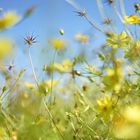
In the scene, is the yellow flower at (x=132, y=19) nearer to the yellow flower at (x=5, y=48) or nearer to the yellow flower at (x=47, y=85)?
the yellow flower at (x=47, y=85)

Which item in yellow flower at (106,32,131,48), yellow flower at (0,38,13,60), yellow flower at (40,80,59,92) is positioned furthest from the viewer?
yellow flower at (106,32,131,48)

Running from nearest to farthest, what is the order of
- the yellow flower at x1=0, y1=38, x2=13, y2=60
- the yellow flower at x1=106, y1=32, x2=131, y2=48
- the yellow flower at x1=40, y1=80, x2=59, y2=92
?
the yellow flower at x1=0, y1=38, x2=13, y2=60, the yellow flower at x1=40, y1=80, x2=59, y2=92, the yellow flower at x1=106, y1=32, x2=131, y2=48

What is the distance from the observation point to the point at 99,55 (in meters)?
1.67

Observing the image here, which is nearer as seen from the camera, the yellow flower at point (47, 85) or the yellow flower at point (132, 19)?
the yellow flower at point (47, 85)

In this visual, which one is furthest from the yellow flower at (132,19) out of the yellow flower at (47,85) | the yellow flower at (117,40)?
the yellow flower at (47,85)

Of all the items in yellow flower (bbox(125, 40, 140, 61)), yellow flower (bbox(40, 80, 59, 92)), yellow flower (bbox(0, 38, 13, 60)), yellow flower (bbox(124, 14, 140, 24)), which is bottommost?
yellow flower (bbox(40, 80, 59, 92))

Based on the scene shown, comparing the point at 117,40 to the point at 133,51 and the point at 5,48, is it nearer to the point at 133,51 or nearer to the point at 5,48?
Answer: the point at 133,51

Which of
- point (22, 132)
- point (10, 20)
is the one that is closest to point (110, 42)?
point (22, 132)

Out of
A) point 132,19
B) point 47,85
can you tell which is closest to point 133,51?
point 132,19

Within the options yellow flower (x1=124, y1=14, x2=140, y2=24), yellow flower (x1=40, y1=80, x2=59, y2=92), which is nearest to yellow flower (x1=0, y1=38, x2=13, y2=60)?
yellow flower (x1=40, y1=80, x2=59, y2=92)

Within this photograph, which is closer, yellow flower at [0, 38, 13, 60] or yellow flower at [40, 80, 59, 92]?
yellow flower at [0, 38, 13, 60]

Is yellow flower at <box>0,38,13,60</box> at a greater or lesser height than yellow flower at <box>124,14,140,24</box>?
greater

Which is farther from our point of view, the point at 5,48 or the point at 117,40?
the point at 117,40

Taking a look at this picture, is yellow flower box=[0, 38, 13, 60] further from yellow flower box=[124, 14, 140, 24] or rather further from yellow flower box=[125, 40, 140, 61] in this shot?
yellow flower box=[124, 14, 140, 24]
